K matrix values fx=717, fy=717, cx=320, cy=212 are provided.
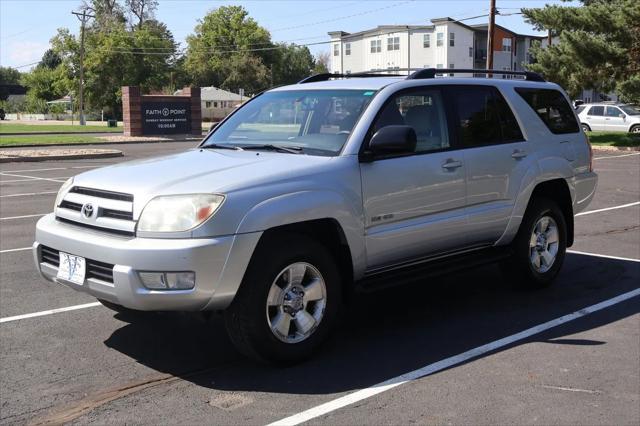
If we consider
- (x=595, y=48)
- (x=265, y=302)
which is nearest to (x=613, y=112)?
(x=595, y=48)

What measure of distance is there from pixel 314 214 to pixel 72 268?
1.60 m

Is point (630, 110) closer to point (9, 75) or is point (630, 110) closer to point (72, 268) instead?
point (72, 268)

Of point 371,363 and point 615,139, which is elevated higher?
point 615,139

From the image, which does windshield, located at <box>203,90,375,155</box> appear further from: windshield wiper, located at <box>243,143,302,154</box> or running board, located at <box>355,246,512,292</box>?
running board, located at <box>355,246,512,292</box>

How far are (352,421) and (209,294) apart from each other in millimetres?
1113

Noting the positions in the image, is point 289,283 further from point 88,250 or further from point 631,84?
point 631,84

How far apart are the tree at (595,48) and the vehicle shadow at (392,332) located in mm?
24383

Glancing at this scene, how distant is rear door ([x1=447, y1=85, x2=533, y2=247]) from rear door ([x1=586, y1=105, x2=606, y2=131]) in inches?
1233

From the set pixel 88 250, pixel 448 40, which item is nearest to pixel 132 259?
pixel 88 250

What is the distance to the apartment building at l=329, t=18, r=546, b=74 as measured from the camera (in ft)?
247

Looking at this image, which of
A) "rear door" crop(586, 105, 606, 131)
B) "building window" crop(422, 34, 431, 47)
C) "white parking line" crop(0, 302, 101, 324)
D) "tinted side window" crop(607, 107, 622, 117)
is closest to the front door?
"white parking line" crop(0, 302, 101, 324)

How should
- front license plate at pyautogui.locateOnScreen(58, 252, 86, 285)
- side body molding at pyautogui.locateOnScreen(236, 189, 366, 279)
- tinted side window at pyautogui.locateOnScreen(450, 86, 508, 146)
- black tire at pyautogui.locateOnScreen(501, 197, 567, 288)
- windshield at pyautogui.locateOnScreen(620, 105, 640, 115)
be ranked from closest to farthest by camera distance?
1. side body molding at pyautogui.locateOnScreen(236, 189, 366, 279)
2. front license plate at pyautogui.locateOnScreen(58, 252, 86, 285)
3. tinted side window at pyautogui.locateOnScreen(450, 86, 508, 146)
4. black tire at pyautogui.locateOnScreen(501, 197, 567, 288)
5. windshield at pyautogui.locateOnScreen(620, 105, 640, 115)

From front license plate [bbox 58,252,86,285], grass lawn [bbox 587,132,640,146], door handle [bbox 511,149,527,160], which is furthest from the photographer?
grass lawn [bbox 587,132,640,146]

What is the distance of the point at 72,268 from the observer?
462 cm
